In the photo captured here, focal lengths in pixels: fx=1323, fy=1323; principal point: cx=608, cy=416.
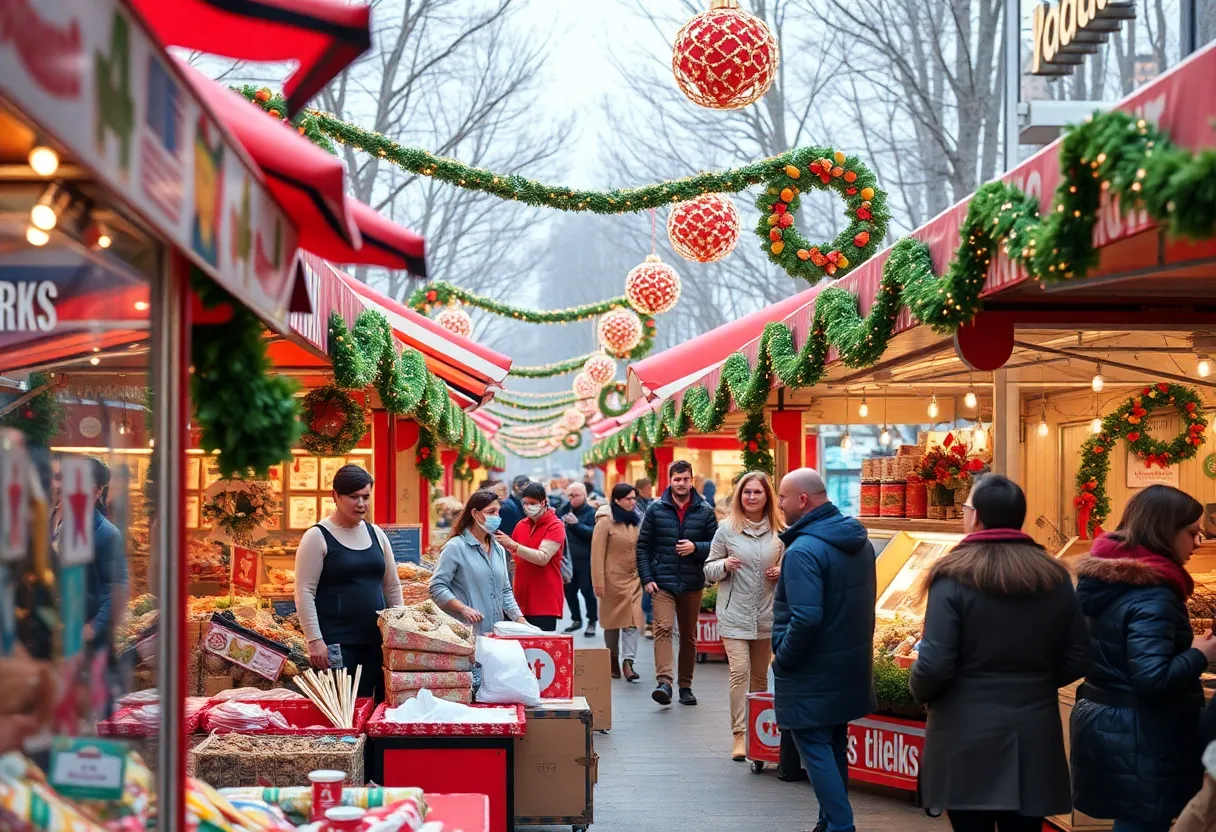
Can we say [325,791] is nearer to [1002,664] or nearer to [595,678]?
[1002,664]

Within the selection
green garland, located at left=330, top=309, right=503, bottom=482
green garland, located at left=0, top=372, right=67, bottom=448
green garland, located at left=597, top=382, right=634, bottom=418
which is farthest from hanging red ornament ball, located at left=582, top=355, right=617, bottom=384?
green garland, located at left=0, top=372, right=67, bottom=448

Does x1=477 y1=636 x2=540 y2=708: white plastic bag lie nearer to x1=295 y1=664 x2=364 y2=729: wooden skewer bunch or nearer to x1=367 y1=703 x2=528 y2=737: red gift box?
x1=367 y1=703 x2=528 y2=737: red gift box

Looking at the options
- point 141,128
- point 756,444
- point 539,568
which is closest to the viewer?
point 141,128

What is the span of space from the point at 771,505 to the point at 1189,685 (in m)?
4.49

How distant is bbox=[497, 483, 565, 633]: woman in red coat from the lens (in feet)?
36.6

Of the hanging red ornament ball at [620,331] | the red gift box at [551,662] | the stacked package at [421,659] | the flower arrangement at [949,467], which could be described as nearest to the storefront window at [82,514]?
the stacked package at [421,659]

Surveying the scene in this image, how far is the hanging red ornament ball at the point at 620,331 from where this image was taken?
68.9 ft

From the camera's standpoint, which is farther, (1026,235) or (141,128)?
(1026,235)

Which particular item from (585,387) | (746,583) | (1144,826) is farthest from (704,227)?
(585,387)

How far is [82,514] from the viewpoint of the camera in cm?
290

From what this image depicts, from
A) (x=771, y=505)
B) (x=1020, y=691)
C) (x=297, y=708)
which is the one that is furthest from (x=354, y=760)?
(x=771, y=505)

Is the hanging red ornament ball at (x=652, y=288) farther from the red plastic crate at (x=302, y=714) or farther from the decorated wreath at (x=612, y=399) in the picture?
the decorated wreath at (x=612, y=399)

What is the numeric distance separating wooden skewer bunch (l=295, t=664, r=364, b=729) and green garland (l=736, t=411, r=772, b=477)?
622 centimetres

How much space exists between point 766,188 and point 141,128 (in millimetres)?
8756
